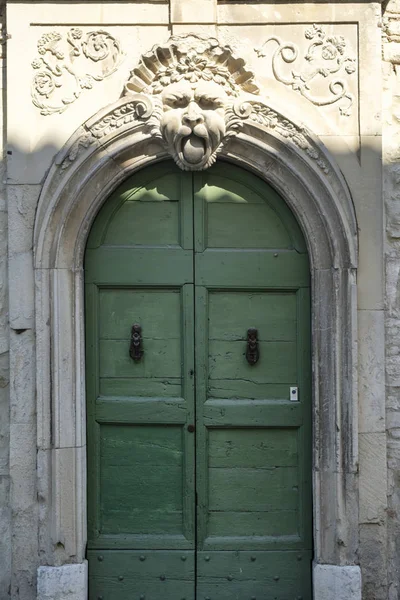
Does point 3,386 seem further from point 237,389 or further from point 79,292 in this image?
point 237,389

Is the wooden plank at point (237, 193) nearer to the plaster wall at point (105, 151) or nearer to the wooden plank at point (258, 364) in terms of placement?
the plaster wall at point (105, 151)

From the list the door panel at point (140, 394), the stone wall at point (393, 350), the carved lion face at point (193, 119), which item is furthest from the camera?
the door panel at point (140, 394)

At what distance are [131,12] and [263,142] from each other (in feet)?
3.34

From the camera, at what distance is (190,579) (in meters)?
4.61

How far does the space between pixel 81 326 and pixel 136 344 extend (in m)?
0.32

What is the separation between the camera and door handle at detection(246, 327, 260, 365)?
4.57 meters

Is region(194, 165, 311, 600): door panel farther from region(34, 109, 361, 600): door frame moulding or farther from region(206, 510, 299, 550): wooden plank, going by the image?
region(34, 109, 361, 600): door frame moulding

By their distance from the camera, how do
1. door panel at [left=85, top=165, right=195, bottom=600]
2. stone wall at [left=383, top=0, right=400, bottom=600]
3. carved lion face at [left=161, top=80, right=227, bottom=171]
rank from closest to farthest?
carved lion face at [left=161, top=80, right=227, bottom=171], stone wall at [left=383, top=0, right=400, bottom=600], door panel at [left=85, top=165, right=195, bottom=600]

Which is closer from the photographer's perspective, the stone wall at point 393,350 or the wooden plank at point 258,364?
the stone wall at point 393,350

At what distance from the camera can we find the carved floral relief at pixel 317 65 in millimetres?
4465

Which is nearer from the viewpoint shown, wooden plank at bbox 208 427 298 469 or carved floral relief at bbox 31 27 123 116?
carved floral relief at bbox 31 27 123 116

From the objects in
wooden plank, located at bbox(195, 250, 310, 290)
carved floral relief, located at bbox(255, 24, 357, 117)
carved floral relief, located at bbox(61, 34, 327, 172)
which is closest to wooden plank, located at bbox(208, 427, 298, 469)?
wooden plank, located at bbox(195, 250, 310, 290)

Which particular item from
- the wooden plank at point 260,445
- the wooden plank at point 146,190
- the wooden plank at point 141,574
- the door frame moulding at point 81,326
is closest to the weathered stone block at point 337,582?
the door frame moulding at point 81,326

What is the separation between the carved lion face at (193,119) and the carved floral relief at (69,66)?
399mm
